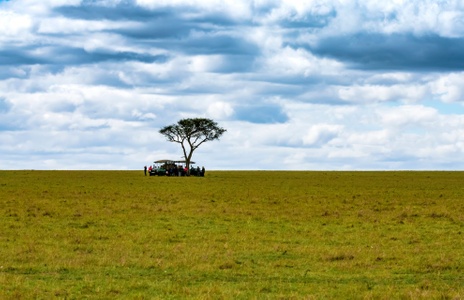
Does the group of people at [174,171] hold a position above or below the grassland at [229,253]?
above

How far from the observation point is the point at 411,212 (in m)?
32.7

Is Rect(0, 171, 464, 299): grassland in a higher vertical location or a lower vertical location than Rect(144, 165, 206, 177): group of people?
lower

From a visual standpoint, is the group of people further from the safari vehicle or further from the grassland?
the grassland

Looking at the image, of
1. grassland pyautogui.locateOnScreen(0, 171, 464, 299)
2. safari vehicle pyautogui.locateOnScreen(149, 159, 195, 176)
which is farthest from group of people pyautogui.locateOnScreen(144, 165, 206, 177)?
grassland pyautogui.locateOnScreen(0, 171, 464, 299)

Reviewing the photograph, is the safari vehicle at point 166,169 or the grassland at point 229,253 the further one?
the safari vehicle at point 166,169

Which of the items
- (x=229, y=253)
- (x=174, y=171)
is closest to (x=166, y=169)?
(x=174, y=171)

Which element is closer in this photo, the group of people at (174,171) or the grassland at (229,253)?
the grassland at (229,253)

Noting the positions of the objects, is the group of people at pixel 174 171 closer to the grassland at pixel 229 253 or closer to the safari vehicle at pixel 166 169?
the safari vehicle at pixel 166 169

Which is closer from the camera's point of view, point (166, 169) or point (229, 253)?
point (229, 253)

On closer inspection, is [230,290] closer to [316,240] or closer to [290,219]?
[316,240]

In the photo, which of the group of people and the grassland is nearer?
the grassland

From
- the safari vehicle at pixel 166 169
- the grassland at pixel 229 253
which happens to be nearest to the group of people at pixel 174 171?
the safari vehicle at pixel 166 169

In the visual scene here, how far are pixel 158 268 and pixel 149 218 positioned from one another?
13.7 m

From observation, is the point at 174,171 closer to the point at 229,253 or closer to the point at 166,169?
the point at 166,169
